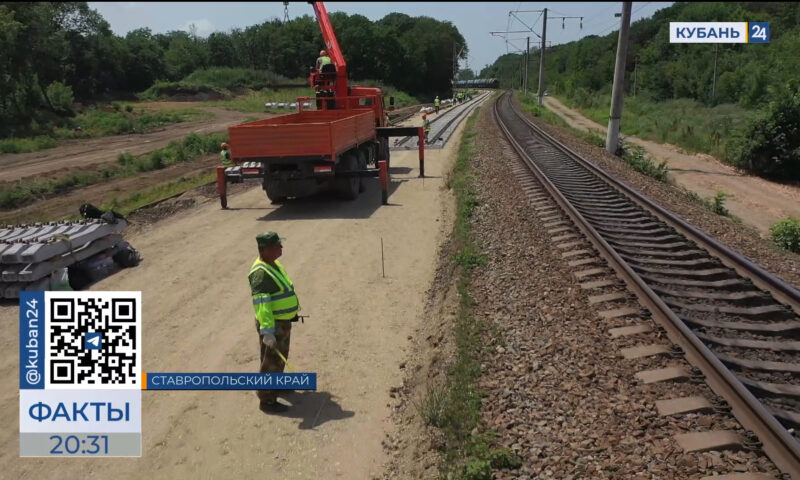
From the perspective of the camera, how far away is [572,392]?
176 inches

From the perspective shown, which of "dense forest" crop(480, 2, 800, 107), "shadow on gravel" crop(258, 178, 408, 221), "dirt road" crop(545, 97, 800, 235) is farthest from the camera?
"dense forest" crop(480, 2, 800, 107)

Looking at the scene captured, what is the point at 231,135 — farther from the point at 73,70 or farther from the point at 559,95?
the point at 559,95

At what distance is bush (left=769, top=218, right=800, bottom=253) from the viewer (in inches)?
394

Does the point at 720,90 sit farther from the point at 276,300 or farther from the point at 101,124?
the point at 276,300

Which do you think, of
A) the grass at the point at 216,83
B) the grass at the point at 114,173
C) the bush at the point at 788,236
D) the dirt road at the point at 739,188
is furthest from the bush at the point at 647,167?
the grass at the point at 216,83

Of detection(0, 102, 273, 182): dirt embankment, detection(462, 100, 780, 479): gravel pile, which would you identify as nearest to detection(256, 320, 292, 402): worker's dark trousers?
detection(462, 100, 780, 479): gravel pile

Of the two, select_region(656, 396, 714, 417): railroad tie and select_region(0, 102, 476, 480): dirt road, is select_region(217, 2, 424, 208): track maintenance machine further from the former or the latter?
select_region(656, 396, 714, 417): railroad tie

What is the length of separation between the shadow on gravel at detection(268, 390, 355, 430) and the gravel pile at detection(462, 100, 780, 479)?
141 centimetres

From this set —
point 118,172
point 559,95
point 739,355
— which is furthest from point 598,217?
point 559,95

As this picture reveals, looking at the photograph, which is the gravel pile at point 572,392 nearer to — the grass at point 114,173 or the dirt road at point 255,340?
the dirt road at point 255,340

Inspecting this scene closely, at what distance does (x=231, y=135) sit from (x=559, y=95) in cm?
8585

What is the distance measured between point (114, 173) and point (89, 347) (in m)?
16.9

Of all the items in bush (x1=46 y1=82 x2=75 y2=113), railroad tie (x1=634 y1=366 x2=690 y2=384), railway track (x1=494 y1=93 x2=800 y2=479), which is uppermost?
bush (x1=46 y1=82 x2=75 y2=113)

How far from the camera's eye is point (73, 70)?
53844 millimetres
